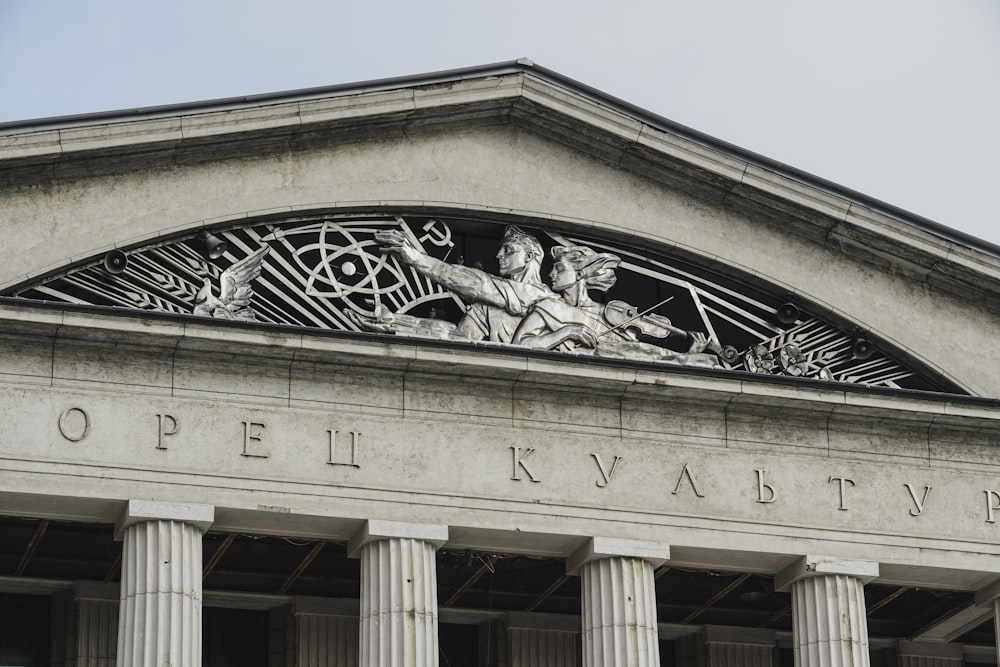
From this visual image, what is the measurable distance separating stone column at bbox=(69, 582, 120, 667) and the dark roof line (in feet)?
21.6

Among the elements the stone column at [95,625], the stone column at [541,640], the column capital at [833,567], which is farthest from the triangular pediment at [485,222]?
the stone column at [541,640]

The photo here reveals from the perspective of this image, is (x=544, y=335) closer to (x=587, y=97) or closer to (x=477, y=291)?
(x=477, y=291)

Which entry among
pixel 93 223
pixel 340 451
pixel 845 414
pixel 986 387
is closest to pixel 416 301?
pixel 340 451

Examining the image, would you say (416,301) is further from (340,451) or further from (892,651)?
(892,651)

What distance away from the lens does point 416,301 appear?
92.3ft

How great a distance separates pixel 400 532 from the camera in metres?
26.9

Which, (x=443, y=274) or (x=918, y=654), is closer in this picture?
(x=443, y=274)

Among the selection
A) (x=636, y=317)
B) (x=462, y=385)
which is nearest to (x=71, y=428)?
(x=462, y=385)

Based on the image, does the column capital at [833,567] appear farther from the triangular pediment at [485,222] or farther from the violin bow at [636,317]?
the violin bow at [636,317]

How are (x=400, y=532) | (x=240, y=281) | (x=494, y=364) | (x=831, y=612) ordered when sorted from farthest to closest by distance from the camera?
(x=831, y=612) → (x=494, y=364) → (x=240, y=281) → (x=400, y=532)

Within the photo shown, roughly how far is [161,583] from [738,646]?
10.2 meters

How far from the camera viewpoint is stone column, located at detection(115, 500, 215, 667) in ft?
83.6

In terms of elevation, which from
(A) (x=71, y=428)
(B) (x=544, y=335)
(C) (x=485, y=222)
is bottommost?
(A) (x=71, y=428)

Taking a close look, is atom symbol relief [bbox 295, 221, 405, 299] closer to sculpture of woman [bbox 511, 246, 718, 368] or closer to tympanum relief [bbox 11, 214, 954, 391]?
tympanum relief [bbox 11, 214, 954, 391]
